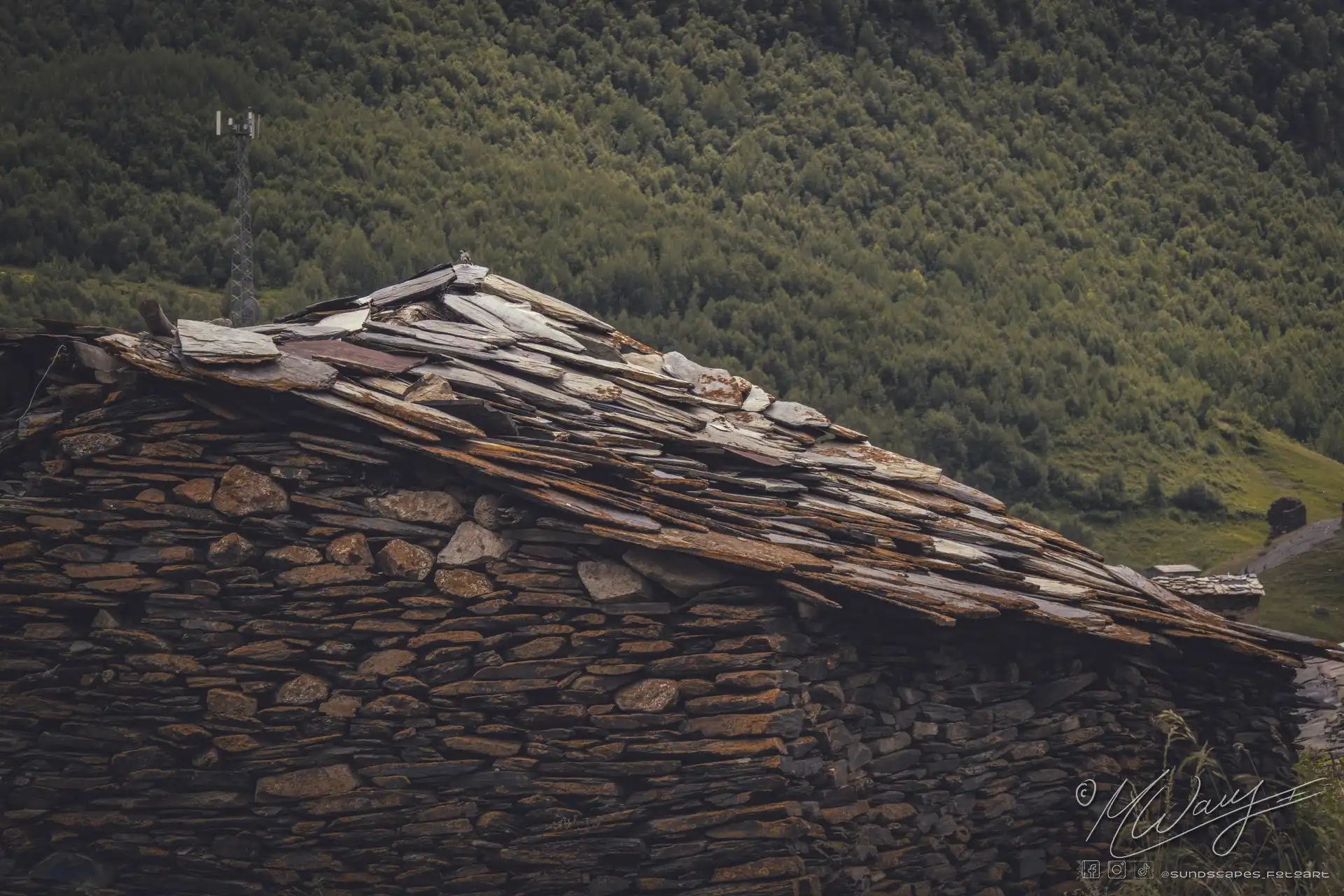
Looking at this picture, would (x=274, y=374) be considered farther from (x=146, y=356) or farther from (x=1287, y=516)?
(x=1287, y=516)

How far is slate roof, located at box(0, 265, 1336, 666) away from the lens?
7574 millimetres

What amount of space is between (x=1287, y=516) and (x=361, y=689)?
17.8 meters

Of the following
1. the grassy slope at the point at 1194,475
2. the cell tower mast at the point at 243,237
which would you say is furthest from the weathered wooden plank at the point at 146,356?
the grassy slope at the point at 1194,475

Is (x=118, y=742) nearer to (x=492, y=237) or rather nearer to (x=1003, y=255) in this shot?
(x=492, y=237)

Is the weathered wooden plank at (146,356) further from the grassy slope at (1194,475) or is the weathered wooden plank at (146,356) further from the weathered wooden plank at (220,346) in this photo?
the grassy slope at (1194,475)

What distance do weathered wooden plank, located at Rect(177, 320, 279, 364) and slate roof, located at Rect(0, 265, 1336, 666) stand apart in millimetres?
12

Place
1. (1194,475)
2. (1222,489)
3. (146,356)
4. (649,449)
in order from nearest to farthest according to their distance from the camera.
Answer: (146,356)
(649,449)
(1222,489)
(1194,475)

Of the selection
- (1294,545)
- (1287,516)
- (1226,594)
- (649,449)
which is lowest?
(1287,516)

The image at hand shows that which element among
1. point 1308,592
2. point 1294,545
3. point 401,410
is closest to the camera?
point 401,410

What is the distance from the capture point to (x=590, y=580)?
303 inches

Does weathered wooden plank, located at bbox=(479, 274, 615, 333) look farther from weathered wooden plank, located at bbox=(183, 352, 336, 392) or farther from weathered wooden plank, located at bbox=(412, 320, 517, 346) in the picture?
weathered wooden plank, located at bbox=(183, 352, 336, 392)

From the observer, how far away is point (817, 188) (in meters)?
35.0

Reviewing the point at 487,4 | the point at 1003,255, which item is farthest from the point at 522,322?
the point at 487,4

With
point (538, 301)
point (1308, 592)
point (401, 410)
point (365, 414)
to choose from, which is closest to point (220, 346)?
point (365, 414)
